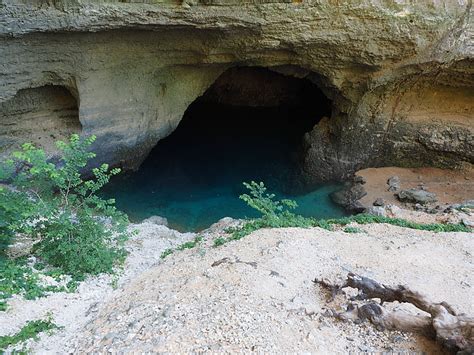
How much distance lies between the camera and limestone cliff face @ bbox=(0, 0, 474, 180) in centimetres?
763

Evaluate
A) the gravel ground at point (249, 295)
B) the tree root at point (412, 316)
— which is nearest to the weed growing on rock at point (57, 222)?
the gravel ground at point (249, 295)

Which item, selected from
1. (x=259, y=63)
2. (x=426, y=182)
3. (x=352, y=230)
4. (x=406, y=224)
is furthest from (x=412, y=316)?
(x=426, y=182)

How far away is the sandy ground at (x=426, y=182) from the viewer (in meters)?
10.8

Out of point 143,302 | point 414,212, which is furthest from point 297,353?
point 414,212

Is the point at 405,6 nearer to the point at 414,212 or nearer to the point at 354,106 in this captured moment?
the point at 354,106

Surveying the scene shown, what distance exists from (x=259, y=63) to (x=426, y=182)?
533 centimetres

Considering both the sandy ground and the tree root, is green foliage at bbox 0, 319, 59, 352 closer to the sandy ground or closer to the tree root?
the tree root

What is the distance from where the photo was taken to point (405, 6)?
8.72 metres

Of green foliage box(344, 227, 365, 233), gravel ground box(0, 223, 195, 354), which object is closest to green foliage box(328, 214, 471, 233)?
green foliage box(344, 227, 365, 233)

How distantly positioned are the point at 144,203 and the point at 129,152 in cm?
128

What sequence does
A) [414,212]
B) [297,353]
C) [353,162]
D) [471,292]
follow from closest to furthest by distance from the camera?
1. [297,353]
2. [471,292]
3. [414,212]
4. [353,162]

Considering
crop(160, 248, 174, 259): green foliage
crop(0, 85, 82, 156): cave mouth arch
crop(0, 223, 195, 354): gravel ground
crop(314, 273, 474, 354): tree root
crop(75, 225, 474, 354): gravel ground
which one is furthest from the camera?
crop(0, 85, 82, 156): cave mouth arch

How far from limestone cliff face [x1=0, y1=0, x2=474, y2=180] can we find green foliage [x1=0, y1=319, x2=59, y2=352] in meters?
4.70

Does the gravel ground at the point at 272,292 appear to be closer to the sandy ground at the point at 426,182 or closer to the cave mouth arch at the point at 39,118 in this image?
the sandy ground at the point at 426,182
